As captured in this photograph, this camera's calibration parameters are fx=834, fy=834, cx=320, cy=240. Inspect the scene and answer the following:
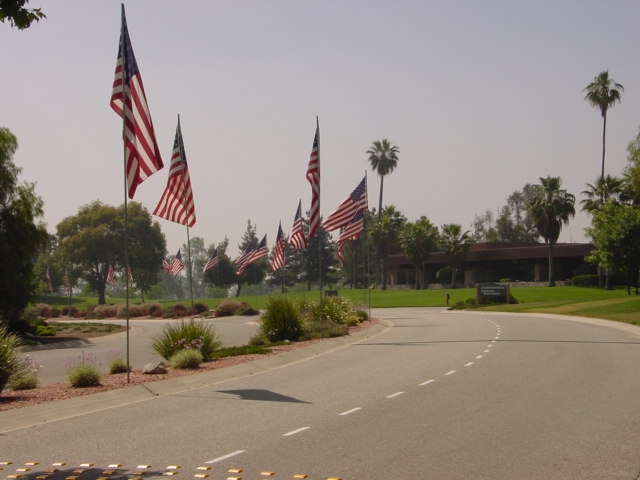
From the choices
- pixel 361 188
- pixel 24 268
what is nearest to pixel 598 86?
pixel 361 188

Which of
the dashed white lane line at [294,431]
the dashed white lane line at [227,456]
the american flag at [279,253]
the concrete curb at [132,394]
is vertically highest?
the american flag at [279,253]

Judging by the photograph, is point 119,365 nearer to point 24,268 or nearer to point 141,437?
point 141,437

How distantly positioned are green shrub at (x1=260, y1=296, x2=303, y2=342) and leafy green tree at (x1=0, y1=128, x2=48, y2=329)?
543 inches

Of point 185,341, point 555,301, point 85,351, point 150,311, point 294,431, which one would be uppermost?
point 185,341

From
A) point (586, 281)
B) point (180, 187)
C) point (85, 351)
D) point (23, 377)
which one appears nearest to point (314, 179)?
point (180, 187)

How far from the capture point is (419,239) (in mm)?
97375

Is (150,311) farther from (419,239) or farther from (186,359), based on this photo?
(186,359)

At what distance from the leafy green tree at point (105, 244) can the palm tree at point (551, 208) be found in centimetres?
5339

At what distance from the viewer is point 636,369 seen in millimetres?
17094

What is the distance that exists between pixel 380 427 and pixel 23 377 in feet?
25.3


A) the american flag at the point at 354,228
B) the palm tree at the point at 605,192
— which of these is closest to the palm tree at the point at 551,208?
the palm tree at the point at 605,192

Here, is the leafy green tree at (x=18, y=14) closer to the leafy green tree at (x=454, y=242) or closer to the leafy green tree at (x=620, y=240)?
the leafy green tree at (x=620, y=240)

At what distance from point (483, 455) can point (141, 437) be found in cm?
417

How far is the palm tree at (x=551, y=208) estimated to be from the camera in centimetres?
8175
